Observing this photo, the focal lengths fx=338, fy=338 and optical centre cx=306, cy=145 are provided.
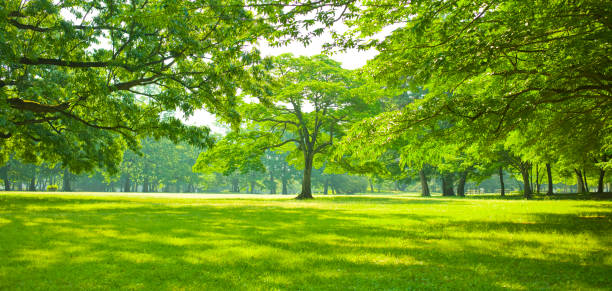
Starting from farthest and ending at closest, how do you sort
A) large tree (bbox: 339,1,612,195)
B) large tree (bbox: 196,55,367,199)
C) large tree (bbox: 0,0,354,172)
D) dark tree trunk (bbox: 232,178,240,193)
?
1. dark tree trunk (bbox: 232,178,240,193)
2. large tree (bbox: 196,55,367,199)
3. large tree (bbox: 0,0,354,172)
4. large tree (bbox: 339,1,612,195)

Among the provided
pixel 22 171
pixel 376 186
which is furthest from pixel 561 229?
pixel 376 186

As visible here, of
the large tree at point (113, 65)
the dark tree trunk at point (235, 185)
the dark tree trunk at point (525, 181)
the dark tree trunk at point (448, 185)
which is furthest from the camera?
the dark tree trunk at point (235, 185)

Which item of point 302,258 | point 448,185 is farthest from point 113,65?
point 448,185

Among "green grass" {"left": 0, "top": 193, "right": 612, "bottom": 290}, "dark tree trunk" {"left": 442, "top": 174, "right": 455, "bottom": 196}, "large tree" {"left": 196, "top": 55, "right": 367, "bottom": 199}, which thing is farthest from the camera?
"dark tree trunk" {"left": 442, "top": 174, "right": 455, "bottom": 196}

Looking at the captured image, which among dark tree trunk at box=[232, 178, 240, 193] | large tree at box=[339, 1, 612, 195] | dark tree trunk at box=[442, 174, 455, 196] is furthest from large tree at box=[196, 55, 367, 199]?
dark tree trunk at box=[232, 178, 240, 193]

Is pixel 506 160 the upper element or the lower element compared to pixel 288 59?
lower

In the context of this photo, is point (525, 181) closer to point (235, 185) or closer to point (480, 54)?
point (480, 54)

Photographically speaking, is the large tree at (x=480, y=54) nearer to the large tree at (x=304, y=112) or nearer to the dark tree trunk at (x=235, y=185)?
the large tree at (x=304, y=112)

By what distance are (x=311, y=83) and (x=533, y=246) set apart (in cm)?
2152

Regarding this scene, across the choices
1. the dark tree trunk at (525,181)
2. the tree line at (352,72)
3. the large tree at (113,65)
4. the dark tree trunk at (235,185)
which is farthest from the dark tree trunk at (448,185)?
the dark tree trunk at (235,185)

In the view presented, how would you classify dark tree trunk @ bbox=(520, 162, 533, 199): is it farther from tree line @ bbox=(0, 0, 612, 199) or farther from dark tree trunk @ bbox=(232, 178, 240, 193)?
dark tree trunk @ bbox=(232, 178, 240, 193)

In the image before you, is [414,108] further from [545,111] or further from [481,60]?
[545,111]

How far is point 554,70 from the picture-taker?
8.39 metres

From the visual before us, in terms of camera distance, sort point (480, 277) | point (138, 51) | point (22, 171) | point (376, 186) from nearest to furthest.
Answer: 1. point (480, 277)
2. point (138, 51)
3. point (22, 171)
4. point (376, 186)
